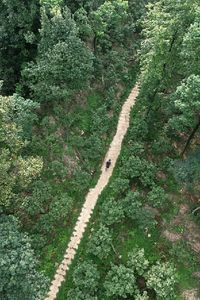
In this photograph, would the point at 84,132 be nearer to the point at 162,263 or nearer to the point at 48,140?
the point at 48,140

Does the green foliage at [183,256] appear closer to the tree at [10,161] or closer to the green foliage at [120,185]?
the green foliage at [120,185]

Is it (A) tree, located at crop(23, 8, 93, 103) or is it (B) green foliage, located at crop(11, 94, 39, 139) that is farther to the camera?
(A) tree, located at crop(23, 8, 93, 103)

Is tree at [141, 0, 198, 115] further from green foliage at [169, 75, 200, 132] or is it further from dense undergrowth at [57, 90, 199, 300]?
dense undergrowth at [57, 90, 199, 300]

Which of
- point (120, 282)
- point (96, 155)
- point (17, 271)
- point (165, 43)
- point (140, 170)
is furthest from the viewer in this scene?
point (96, 155)

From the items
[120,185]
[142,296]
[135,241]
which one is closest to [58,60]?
[120,185]

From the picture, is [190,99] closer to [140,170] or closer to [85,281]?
[140,170]

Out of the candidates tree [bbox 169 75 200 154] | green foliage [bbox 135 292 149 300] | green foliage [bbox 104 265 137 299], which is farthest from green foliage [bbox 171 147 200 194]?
green foliage [bbox 135 292 149 300]
